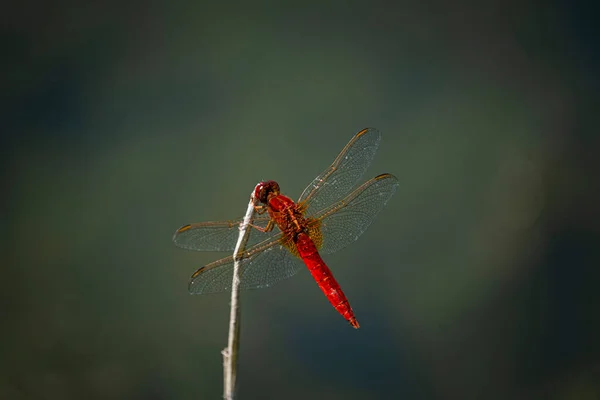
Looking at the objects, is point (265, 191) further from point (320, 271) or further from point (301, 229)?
point (320, 271)

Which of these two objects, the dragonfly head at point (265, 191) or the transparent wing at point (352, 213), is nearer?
the dragonfly head at point (265, 191)

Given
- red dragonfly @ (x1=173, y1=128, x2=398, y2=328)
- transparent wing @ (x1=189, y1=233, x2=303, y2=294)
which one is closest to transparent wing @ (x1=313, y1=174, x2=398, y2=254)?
red dragonfly @ (x1=173, y1=128, x2=398, y2=328)

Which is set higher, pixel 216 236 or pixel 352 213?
pixel 216 236

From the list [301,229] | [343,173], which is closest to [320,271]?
[301,229]

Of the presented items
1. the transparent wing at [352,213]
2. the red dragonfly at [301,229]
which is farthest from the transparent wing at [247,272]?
the transparent wing at [352,213]

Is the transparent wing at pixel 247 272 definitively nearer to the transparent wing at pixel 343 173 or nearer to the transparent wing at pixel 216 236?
the transparent wing at pixel 216 236

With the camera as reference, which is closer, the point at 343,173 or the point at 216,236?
the point at 216,236

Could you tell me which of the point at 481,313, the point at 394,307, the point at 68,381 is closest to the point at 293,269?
the point at 394,307
